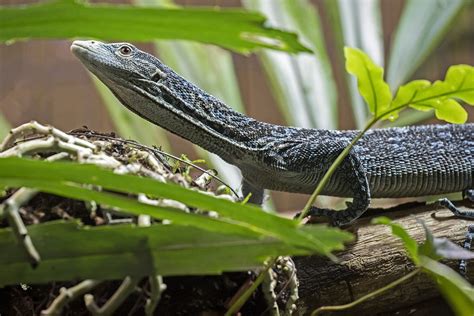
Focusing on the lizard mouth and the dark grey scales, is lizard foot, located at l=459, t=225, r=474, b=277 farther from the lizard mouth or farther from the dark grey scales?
the lizard mouth

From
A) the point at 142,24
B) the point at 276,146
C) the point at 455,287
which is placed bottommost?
the point at 276,146

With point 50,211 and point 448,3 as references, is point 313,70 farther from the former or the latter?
point 50,211

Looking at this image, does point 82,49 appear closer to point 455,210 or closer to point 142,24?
point 142,24

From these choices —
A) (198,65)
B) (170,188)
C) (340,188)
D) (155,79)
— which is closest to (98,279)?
(170,188)

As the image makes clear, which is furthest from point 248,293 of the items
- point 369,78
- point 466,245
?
point 466,245

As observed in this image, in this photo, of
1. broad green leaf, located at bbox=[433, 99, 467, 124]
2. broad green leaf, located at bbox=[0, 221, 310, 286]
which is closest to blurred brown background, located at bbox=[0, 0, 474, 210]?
broad green leaf, located at bbox=[433, 99, 467, 124]

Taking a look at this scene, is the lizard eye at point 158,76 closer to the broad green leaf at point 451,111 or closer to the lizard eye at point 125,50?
the lizard eye at point 125,50
